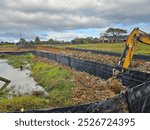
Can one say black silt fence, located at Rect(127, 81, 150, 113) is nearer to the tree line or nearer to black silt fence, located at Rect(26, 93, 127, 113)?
black silt fence, located at Rect(26, 93, 127, 113)

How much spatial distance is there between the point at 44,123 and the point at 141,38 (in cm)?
1055

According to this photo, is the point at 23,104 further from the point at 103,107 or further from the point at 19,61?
the point at 19,61

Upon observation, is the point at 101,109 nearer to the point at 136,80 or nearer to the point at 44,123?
the point at 44,123

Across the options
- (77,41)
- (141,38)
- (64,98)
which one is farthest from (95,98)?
(77,41)

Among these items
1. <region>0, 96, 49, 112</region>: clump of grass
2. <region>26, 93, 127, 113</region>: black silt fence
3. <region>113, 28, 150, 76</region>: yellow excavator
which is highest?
<region>113, 28, 150, 76</region>: yellow excavator

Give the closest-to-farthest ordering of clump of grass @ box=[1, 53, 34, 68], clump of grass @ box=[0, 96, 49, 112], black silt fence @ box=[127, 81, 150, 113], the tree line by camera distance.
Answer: black silt fence @ box=[127, 81, 150, 113]
clump of grass @ box=[0, 96, 49, 112]
clump of grass @ box=[1, 53, 34, 68]
the tree line

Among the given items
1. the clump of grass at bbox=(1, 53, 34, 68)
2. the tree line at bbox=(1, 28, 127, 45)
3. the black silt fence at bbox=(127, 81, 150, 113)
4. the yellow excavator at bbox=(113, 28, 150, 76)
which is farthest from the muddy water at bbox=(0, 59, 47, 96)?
the tree line at bbox=(1, 28, 127, 45)

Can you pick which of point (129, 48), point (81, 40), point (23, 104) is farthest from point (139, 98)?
point (81, 40)

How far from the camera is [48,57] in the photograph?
40688 mm

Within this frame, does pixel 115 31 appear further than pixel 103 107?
Yes

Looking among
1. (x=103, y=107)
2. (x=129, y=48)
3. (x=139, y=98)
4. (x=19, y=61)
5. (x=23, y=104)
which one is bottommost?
(x=19, y=61)

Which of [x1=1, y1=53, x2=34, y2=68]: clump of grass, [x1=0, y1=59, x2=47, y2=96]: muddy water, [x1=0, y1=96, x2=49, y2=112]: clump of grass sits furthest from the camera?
[x1=1, y1=53, x2=34, y2=68]: clump of grass

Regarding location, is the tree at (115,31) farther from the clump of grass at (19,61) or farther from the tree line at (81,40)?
the clump of grass at (19,61)

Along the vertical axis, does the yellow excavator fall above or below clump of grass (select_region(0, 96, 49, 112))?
above
